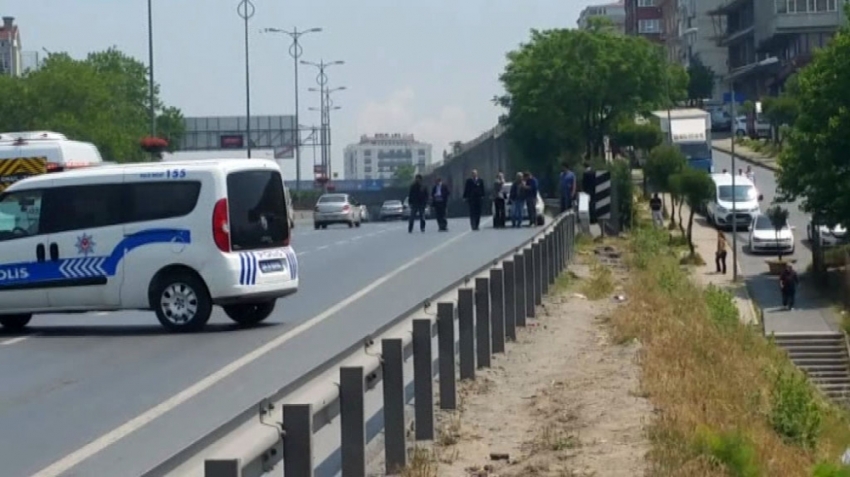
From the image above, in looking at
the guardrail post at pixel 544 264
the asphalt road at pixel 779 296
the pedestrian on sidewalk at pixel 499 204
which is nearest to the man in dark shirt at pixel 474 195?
the pedestrian on sidewalk at pixel 499 204

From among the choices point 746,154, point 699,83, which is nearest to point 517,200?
point 746,154

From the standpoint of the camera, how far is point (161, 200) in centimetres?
2262

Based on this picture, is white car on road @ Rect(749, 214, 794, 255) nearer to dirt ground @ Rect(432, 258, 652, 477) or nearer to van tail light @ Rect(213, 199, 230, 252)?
van tail light @ Rect(213, 199, 230, 252)

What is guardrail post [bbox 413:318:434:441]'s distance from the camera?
1150cm

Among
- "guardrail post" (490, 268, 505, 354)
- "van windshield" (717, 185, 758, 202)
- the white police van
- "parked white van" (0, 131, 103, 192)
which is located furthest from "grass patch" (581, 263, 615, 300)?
"van windshield" (717, 185, 758, 202)

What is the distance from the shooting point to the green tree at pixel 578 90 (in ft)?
308

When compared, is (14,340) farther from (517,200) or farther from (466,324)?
(517,200)

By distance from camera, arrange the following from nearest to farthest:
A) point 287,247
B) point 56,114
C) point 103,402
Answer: point 103,402, point 287,247, point 56,114

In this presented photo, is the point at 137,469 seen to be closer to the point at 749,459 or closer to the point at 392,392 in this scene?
the point at 392,392

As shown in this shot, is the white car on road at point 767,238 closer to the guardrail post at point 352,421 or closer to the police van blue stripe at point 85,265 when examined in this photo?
the police van blue stripe at point 85,265

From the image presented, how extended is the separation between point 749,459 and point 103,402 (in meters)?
6.96

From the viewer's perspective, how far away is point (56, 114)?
115 m

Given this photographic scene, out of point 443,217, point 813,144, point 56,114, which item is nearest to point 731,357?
point 443,217

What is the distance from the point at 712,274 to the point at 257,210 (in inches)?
1935
